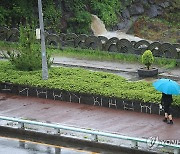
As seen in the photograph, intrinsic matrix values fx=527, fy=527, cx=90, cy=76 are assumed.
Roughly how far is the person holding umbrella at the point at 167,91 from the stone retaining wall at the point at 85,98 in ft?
1.91

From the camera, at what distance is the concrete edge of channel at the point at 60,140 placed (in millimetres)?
13438

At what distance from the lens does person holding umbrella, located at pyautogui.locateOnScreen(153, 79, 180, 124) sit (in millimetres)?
14609

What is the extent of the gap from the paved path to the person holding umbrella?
273mm

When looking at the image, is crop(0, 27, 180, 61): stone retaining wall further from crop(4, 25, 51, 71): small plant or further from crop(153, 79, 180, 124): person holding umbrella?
crop(153, 79, 180, 124): person holding umbrella

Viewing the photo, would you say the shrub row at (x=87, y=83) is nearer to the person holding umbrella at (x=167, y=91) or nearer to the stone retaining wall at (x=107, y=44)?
the person holding umbrella at (x=167, y=91)

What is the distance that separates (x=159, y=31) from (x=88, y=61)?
17898mm

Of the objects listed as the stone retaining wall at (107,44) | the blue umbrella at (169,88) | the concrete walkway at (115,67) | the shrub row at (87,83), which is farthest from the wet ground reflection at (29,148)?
the stone retaining wall at (107,44)

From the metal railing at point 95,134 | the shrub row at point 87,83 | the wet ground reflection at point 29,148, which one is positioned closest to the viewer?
the metal railing at point 95,134

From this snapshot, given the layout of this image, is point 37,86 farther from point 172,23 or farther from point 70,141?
point 172,23

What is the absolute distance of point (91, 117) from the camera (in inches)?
639

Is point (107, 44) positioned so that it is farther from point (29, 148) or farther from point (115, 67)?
point (29, 148)

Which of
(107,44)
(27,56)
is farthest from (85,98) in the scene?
(107,44)

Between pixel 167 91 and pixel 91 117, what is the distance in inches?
→ 110

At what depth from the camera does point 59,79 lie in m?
18.9
